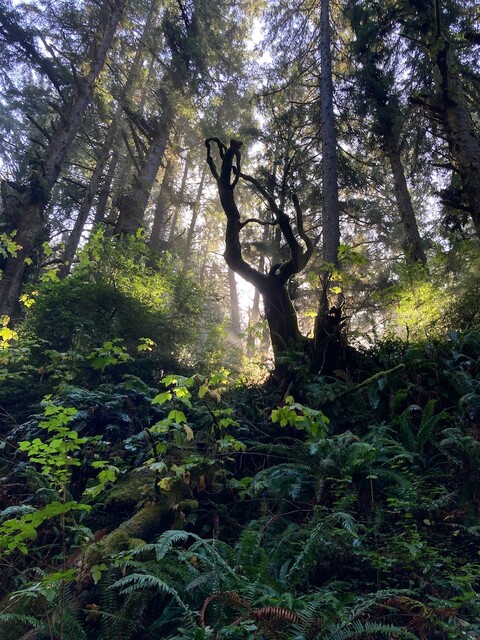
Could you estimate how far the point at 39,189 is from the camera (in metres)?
9.38

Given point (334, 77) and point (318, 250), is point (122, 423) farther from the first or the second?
point (334, 77)

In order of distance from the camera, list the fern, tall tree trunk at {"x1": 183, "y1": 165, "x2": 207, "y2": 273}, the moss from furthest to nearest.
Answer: tall tree trunk at {"x1": 183, "y1": 165, "x2": 207, "y2": 273}, the moss, the fern

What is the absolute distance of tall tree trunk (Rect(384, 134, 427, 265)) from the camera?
9.45m

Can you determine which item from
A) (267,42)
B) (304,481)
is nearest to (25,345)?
(304,481)

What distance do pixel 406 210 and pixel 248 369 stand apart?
5943mm

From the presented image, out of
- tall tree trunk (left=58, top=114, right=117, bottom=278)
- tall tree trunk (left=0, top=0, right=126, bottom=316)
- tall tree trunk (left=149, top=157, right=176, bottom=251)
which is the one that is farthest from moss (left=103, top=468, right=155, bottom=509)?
tall tree trunk (left=149, top=157, right=176, bottom=251)

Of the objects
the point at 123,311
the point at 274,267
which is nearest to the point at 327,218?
the point at 274,267

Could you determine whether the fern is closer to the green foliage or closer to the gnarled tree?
the gnarled tree

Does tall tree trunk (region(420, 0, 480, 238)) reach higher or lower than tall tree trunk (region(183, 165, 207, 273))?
lower

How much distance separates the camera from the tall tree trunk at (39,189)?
8.66m

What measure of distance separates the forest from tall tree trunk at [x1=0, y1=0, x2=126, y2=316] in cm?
6

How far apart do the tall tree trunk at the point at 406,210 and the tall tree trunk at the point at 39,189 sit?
8391 millimetres

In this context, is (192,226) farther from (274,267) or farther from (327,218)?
Result: (274,267)

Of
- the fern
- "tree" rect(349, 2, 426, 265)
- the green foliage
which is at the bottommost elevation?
the fern
